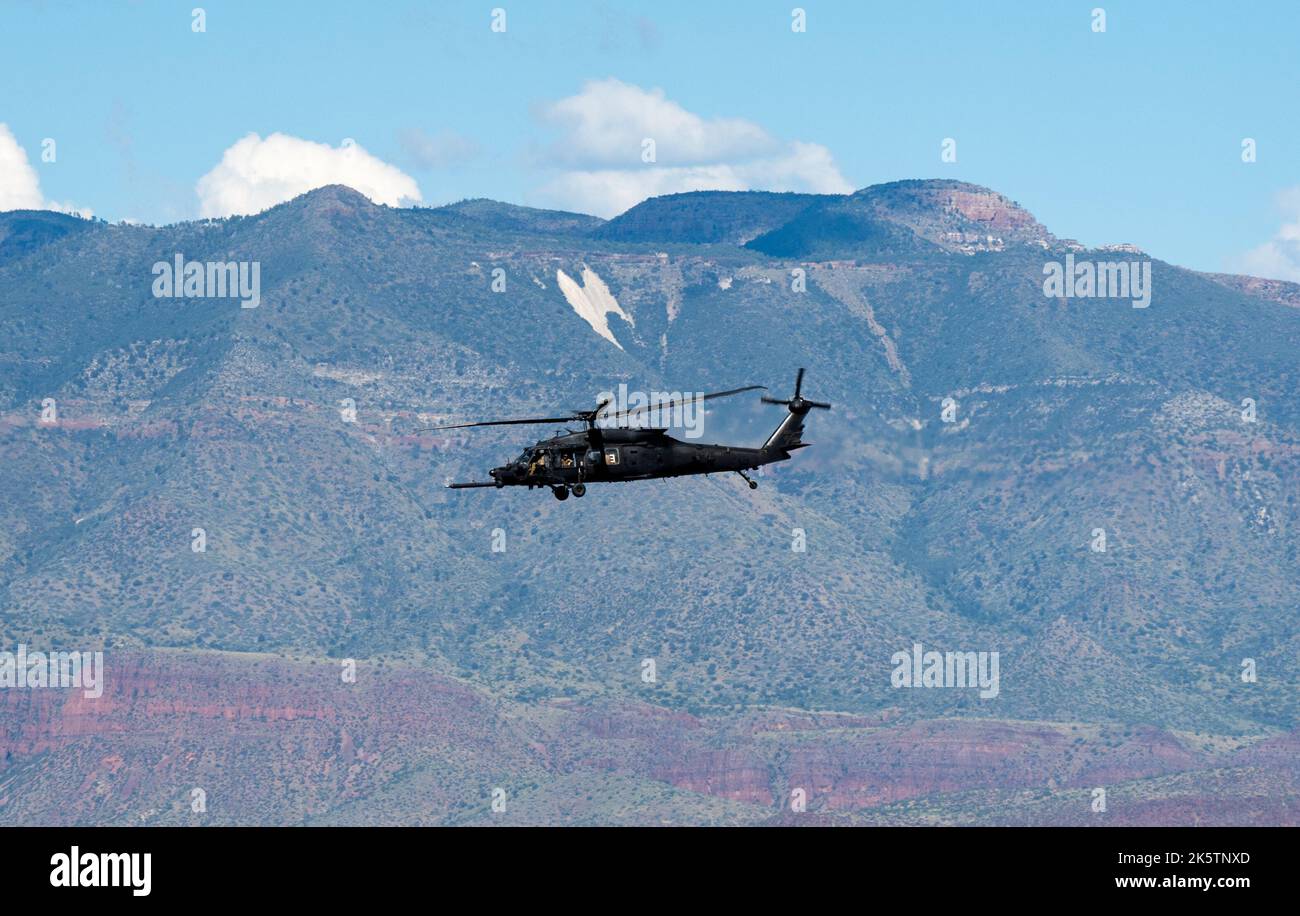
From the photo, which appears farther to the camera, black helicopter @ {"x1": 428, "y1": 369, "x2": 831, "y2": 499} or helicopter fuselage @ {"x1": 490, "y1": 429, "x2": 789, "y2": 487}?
helicopter fuselage @ {"x1": 490, "y1": 429, "x2": 789, "y2": 487}

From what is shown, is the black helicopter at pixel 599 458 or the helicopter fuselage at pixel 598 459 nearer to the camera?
the black helicopter at pixel 599 458
